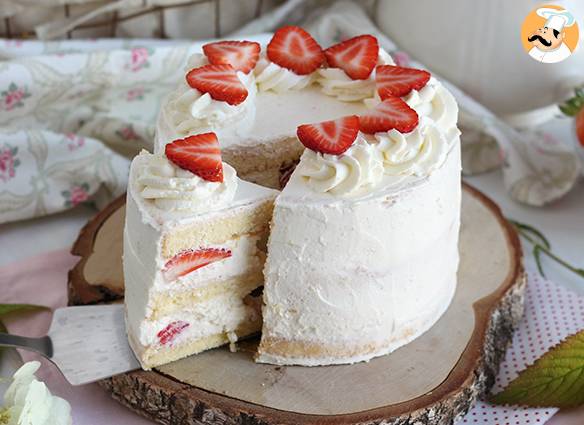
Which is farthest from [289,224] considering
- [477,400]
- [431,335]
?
[477,400]

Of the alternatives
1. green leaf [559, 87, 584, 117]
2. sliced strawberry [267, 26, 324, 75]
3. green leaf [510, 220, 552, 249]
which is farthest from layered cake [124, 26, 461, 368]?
green leaf [559, 87, 584, 117]

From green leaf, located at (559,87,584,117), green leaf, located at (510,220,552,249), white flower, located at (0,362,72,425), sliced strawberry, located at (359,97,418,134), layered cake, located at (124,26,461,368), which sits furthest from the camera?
green leaf, located at (559,87,584,117)

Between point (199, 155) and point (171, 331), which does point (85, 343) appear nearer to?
point (171, 331)

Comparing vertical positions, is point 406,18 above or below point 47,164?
above

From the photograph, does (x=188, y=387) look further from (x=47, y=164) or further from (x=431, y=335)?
(x=47, y=164)

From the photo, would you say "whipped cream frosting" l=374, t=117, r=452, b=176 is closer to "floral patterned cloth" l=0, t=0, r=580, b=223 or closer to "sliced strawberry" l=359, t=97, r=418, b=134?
"sliced strawberry" l=359, t=97, r=418, b=134

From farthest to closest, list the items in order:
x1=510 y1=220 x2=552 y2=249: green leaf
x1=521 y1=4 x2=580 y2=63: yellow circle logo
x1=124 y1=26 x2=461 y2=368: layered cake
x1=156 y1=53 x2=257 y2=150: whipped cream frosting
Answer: x1=510 y1=220 x2=552 y2=249: green leaf → x1=521 y1=4 x2=580 y2=63: yellow circle logo → x1=156 y1=53 x2=257 y2=150: whipped cream frosting → x1=124 y1=26 x2=461 y2=368: layered cake
